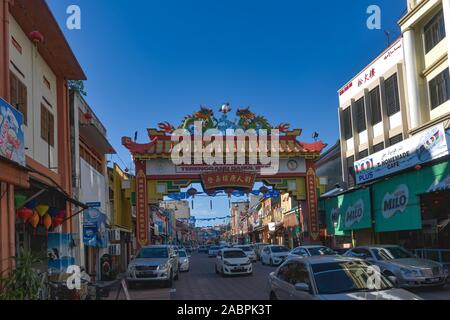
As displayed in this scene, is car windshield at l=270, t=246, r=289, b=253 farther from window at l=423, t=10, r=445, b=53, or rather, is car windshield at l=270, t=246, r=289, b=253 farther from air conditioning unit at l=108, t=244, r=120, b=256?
window at l=423, t=10, r=445, b=53

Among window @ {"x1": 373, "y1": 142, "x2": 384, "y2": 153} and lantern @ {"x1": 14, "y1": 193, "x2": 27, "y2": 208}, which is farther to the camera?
window @ {"x1": 373, "y1": 142, "x2": 384, "y2": 153}

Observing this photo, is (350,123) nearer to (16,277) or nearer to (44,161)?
(44,161)

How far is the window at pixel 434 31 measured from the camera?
2761 centimetres

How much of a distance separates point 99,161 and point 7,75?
18.2 meters

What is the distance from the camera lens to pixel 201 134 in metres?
37.9

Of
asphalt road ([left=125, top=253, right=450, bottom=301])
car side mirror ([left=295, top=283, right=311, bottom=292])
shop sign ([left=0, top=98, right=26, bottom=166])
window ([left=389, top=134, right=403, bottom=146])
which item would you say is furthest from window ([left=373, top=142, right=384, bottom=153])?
car side mirror ([left=295, top=283, right=311, bottom=292])

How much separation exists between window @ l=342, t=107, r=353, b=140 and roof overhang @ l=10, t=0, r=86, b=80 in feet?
75.2

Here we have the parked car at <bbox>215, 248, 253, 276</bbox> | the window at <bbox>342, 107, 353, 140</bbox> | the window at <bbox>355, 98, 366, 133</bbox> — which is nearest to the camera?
A: the parked car at <bbox>215, 248, 253, 276</bbox>

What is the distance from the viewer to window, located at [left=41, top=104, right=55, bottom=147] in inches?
772

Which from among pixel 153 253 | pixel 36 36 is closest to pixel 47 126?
pixel 36 36

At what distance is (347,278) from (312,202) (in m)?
30.5

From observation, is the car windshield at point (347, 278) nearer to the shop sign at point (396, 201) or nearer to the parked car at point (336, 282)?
the parked car at point (336, 282)

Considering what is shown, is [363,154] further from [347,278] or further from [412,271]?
[347,278]

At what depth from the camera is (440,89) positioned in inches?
1102
